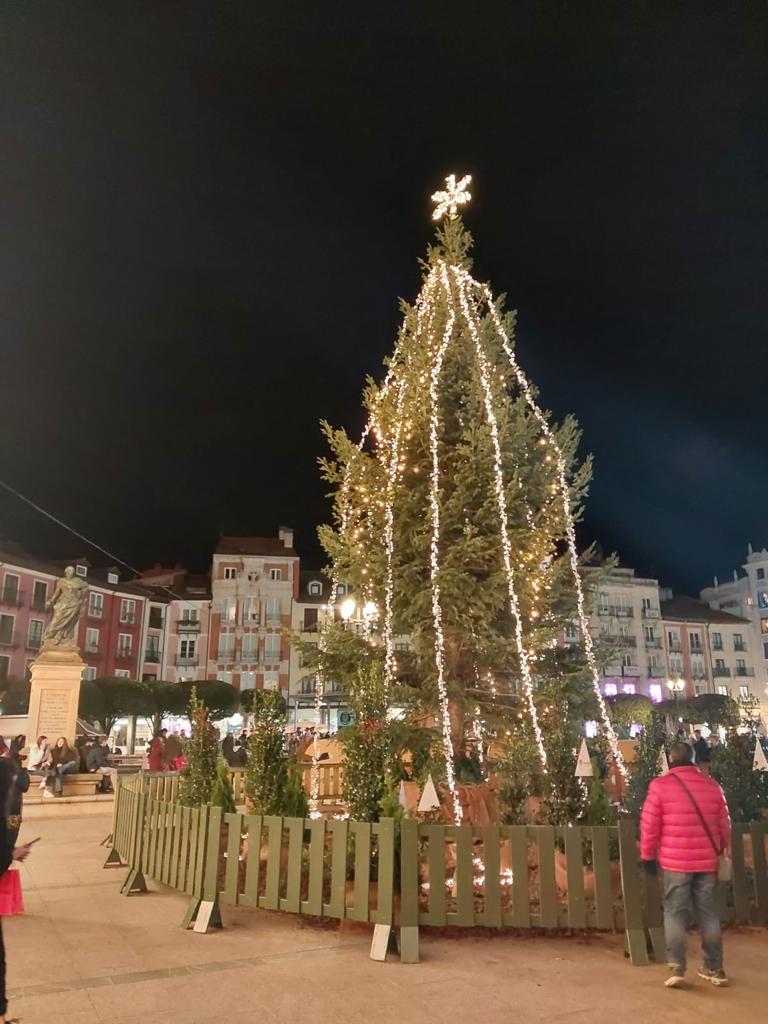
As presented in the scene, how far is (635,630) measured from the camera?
63.4 meters

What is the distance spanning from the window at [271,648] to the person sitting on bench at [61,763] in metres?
34.6

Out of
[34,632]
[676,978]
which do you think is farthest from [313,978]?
[34,632]

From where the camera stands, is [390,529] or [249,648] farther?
[249,648]

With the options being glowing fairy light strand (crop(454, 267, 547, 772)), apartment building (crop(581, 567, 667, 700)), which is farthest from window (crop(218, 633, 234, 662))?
glowing fairy light strand (crop(454, 267, 547, 772))

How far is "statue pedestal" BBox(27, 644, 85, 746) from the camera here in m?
21.1

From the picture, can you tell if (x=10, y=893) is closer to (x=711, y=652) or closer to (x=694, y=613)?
(x=711, y=652)

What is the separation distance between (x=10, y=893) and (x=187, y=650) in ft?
170

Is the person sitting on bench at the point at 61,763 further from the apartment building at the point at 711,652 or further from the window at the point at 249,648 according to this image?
the apartment building at the point at 711,652

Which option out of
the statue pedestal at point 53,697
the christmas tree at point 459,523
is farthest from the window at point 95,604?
the christmas tree at point 459,523

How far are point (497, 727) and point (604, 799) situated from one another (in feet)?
19.7

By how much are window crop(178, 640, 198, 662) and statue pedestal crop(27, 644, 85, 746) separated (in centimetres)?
3365

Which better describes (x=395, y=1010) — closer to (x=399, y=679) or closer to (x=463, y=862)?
(x=463, y=862)

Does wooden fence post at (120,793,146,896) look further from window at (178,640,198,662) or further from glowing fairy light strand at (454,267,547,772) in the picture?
window at (178,640,198,662)

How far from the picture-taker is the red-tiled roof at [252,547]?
56.6 m
